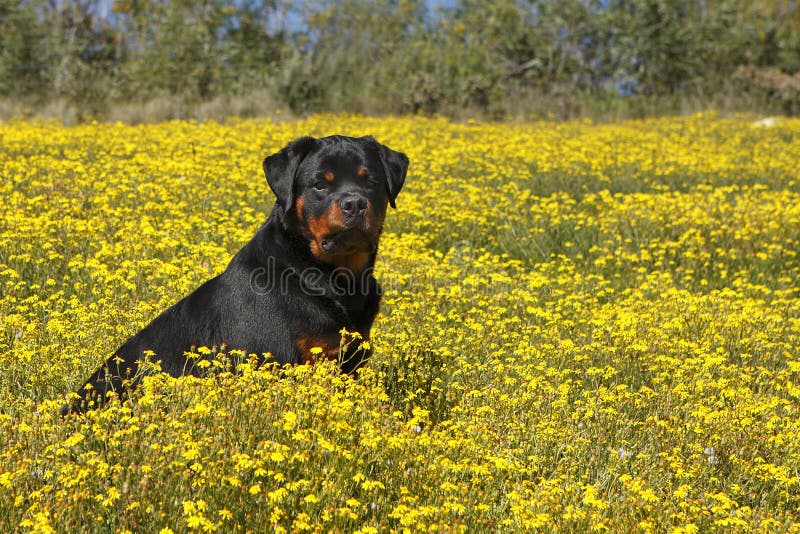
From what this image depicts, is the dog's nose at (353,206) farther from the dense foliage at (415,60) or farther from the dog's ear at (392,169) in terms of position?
the dense foliage at (415,60)

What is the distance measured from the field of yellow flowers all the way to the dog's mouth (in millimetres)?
634

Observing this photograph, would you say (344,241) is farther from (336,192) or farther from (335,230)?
(336,192)

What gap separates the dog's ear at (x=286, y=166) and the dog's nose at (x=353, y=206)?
11.7 inches

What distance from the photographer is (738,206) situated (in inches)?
368

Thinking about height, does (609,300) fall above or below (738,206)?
below

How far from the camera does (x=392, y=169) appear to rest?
4734mm

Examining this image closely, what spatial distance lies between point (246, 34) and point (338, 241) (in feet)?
60.8

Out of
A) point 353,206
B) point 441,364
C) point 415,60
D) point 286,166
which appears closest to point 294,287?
point 353,206

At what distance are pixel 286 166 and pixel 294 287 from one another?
2.27 ft

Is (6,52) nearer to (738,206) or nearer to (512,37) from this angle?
(512,37)

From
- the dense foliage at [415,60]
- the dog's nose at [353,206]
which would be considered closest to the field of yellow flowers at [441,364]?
the dog's nose at [353,206]

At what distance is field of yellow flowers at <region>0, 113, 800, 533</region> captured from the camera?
300 cm

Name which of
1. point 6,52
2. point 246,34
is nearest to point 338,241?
point 6,52

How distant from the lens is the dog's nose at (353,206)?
4.15m
